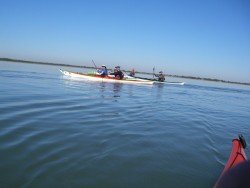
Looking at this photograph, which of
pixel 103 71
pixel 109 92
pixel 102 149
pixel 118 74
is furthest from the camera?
pixel 118 74

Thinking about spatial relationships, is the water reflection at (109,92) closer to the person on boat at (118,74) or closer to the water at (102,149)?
the water at (102,149)

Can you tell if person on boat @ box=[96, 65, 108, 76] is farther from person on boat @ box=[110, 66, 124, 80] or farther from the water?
A: the water

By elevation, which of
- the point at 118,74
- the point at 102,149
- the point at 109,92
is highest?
the point at 102,149

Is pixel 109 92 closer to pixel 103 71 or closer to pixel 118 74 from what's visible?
pixel 103 71

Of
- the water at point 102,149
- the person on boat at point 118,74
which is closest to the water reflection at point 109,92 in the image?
the water at point 102,149

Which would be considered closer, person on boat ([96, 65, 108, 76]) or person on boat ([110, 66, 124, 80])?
person on boat ([96, 65, 108, 76])

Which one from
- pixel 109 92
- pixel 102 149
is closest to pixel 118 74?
pixel 109 92

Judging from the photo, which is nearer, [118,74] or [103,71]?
[103,71]

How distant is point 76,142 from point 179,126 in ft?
17.3

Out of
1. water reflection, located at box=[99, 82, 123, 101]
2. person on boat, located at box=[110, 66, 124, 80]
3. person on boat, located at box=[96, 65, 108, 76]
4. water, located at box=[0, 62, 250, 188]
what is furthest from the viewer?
person on boat, located at box=[110, 66, 124, 80]

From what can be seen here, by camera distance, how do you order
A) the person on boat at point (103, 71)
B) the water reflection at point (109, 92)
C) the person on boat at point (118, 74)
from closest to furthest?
the water reflection at point (109, 92), the person on boat at point (103, 71), the person on boat at point (118, 74)

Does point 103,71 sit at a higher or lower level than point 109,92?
higher

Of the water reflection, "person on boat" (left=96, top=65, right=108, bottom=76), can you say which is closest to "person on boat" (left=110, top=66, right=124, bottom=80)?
"person on boat" (left=96, top=65, right=108, bottom=76)

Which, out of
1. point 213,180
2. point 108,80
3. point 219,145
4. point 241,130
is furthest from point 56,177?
point 108,80
